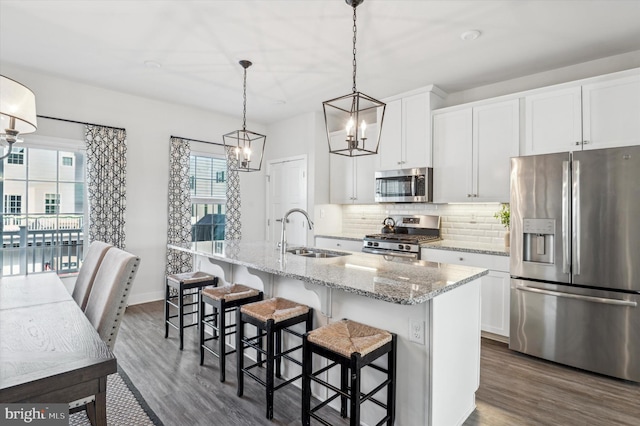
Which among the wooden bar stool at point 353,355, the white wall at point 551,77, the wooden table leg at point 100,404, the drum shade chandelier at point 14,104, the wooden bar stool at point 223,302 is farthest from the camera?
the white wall at point 551,77

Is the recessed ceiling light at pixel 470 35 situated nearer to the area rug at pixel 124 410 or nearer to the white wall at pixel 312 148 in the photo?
the white wall at pixel 312 148

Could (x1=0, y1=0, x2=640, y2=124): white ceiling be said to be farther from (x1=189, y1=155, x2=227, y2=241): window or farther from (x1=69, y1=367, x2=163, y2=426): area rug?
(x1=69, y1=367, x2=163, y2=426): area rug

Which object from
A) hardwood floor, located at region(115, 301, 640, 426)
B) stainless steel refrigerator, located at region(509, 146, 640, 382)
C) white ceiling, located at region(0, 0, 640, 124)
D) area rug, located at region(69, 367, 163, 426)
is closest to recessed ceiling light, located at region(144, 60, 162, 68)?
white ceiling, located at region(0, 0, 640, 124)

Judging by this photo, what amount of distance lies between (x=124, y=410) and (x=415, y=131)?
13.0 feet

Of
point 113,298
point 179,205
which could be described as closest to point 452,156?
point 113,298

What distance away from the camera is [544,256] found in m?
2.98

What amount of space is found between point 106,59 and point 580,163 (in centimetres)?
459

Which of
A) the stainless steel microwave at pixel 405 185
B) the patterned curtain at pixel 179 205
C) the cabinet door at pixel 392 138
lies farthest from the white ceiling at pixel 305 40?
the stainless steel microwave at pixel 405 185

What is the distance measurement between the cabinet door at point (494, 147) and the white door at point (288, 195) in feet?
8.27

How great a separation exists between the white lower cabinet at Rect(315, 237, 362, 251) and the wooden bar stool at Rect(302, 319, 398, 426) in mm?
2648

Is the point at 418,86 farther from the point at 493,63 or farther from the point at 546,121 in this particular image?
the point at 546,121

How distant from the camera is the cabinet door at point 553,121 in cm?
311

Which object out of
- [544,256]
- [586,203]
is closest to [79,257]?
[544,256]

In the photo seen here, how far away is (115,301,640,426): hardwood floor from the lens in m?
2.11
